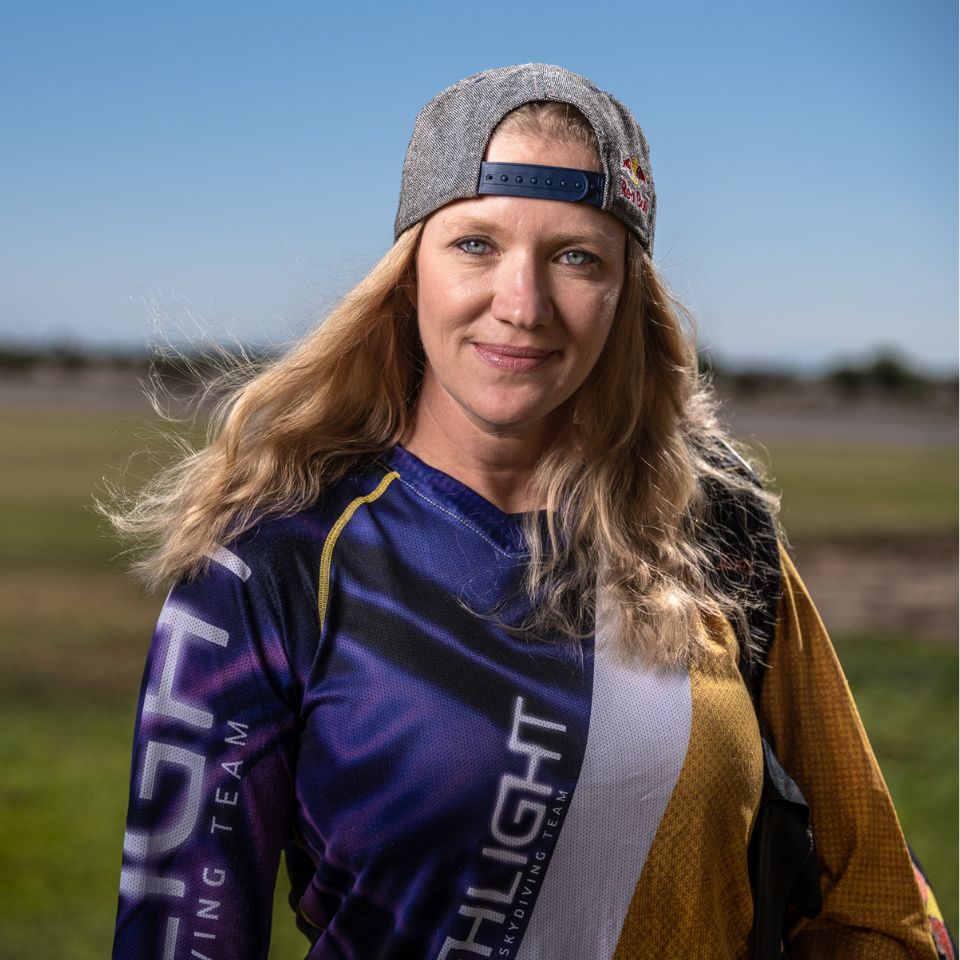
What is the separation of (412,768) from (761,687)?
60 centimetres

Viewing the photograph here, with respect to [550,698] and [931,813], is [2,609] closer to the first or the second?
[931,813]

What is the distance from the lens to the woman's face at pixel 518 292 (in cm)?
144

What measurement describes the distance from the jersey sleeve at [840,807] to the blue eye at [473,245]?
0.72m

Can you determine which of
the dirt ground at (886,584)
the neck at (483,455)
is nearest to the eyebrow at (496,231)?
the neck at (483,455)

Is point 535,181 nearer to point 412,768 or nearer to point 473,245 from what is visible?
point 473,245

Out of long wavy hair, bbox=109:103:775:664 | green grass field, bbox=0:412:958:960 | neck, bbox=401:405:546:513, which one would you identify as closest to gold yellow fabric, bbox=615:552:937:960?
long wavy hair, bbox=109:103:775:664

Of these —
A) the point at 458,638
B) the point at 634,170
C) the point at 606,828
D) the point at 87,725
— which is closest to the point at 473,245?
the point at 634,170

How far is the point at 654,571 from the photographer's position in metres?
1.66

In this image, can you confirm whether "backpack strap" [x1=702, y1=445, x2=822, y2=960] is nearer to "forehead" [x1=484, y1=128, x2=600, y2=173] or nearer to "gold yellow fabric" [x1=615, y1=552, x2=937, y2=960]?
"gold yellow fabric" [x1=615, y1=552, x2=937, y2=960]

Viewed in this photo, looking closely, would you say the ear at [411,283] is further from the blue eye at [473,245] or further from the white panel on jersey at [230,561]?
the white panel on jersey at [230,561]

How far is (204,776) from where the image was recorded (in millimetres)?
1406

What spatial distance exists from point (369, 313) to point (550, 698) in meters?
0.61

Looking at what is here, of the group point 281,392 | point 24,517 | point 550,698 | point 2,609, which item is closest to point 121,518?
point 281,392

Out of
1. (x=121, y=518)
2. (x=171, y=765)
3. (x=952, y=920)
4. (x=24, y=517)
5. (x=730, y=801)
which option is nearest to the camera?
(x=171, y=765)
